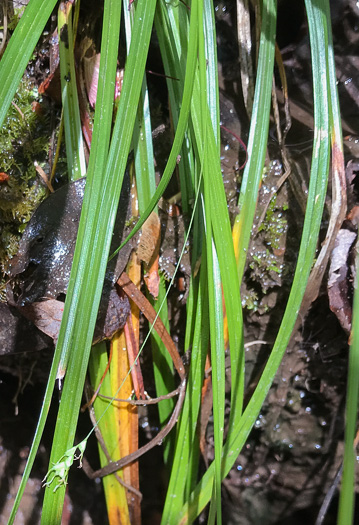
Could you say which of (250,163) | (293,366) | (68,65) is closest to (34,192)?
(68,65)

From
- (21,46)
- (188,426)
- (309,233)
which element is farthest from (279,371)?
(21,46)

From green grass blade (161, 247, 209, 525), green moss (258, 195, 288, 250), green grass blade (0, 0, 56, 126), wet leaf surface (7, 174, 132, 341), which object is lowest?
green grass blade (161, 247, 209, 525)

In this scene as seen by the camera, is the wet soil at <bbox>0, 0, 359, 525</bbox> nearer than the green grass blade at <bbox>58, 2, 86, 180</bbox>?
No

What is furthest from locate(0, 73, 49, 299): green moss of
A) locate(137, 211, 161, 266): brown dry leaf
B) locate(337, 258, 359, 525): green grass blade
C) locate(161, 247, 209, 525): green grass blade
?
locate(337, 258, 359, 525): green grass blade

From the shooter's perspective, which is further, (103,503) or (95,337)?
(103,503)

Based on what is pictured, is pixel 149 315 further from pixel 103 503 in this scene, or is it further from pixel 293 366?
pixel 103 503

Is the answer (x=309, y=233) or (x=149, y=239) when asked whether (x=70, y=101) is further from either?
(x=309, y=233)

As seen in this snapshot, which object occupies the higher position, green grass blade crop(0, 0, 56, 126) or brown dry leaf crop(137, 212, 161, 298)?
green grass blade crop(0, 0, 56, 126)

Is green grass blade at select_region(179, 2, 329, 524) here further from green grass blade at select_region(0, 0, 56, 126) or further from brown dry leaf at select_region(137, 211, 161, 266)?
green grass blade at select_region(0, 0, 56, 126)

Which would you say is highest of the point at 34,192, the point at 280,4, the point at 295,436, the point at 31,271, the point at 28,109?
the point at 280,4
